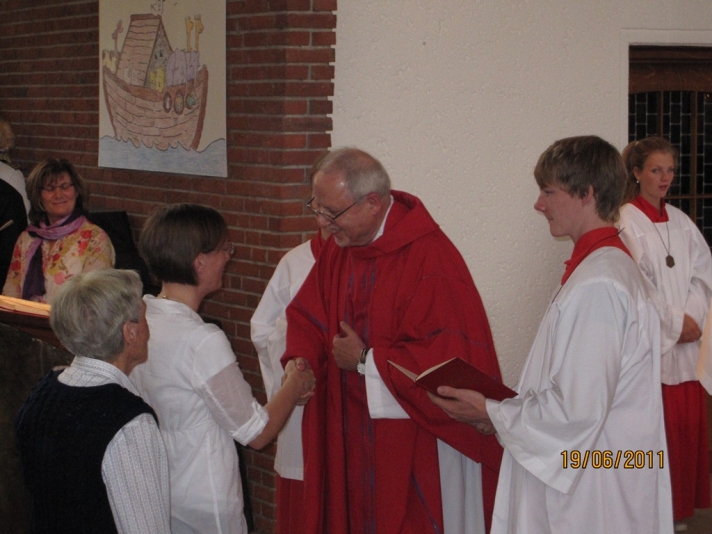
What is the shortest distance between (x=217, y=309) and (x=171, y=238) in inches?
88.8

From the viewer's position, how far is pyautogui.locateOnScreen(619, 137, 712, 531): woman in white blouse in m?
5.13

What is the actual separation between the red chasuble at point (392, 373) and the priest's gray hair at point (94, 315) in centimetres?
105

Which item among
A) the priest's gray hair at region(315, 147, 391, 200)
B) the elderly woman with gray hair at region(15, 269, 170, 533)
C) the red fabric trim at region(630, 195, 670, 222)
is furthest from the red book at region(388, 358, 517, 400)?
the red fabric trim at region(630, 195, 670, 222)

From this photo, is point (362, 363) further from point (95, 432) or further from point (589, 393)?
point (95, 432)

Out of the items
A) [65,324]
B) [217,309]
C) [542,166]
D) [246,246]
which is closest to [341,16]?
[246,246]

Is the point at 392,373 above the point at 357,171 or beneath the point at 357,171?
beneath

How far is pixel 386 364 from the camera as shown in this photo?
325cm

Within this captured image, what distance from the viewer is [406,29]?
16.0ft

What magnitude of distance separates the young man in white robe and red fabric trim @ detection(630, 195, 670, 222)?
2420mm

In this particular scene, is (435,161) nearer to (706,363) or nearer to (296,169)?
(296,169)

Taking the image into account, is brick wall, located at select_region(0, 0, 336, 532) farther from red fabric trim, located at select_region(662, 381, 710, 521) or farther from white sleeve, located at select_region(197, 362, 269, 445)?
red fabric trim, located at select_region(662, 381, 710, 521)

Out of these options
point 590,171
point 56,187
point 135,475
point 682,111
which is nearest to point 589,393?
point 590,171

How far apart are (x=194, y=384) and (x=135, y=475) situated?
1.90 ft
